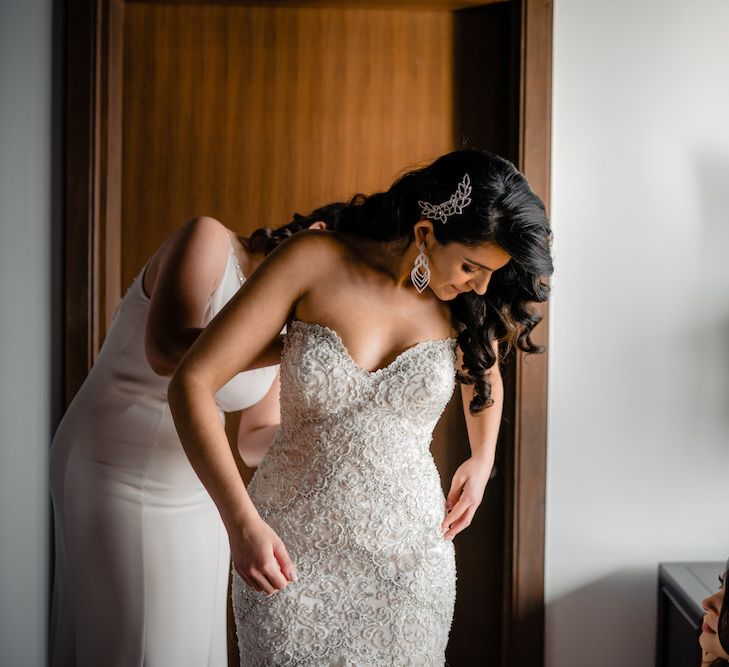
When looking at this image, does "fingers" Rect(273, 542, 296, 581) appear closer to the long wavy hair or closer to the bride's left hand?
the bride's left hand

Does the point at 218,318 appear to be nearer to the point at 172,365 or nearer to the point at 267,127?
the point at 172,365

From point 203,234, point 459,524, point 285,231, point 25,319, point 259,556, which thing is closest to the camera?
point 259,556

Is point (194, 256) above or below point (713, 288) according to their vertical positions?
above

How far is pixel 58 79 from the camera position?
238 cm

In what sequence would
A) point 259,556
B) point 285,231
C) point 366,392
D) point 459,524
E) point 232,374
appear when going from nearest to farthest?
point 259,556
point 232,374
point 366,392
point 459,524
point 285,231

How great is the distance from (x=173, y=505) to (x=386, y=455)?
0.59 meters

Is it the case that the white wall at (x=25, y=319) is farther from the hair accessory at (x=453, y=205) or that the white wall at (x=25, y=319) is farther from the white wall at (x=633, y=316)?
the white wall at (x=633, y=316)

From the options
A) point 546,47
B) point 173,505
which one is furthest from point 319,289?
point 546,47

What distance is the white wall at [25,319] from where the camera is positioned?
2066 millimetres

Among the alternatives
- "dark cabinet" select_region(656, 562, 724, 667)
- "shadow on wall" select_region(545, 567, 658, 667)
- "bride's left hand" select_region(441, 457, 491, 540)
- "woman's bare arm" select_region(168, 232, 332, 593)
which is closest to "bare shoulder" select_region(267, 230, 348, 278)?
"woman's bare arm" select_region(168, 232, 332, 593)

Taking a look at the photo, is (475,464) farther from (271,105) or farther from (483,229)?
(271,105)

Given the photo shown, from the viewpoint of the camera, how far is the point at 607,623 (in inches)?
99.3

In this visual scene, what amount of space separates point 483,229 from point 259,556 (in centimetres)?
75

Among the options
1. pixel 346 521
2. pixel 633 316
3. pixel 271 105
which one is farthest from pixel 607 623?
pixel 271 105
